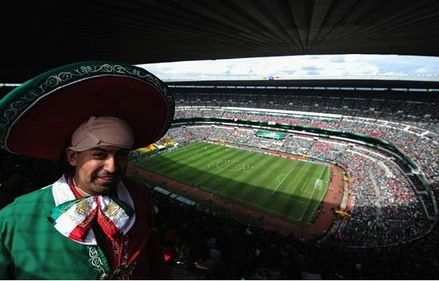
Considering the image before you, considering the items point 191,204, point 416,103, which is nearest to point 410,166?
point 416,103

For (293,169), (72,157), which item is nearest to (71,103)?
(72,157)

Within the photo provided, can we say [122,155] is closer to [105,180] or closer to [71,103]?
[105,180]

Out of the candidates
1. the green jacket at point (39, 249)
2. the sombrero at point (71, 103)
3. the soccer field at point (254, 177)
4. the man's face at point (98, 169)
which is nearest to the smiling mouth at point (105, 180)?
the man's face at point (98, 169)

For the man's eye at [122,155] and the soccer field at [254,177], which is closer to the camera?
the man's eye at [122,155]

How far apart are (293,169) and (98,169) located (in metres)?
35.2

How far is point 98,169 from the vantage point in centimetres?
202

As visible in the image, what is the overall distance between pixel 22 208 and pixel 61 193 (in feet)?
0.80

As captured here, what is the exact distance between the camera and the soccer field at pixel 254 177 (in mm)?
26000

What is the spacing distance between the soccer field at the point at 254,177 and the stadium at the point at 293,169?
20 centimetres

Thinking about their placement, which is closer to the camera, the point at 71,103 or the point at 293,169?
the point at 71,103

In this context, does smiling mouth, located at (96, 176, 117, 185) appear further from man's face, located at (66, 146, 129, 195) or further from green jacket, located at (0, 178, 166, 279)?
green jacket, located at (0, 178, 166, 279)

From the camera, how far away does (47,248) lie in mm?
1808

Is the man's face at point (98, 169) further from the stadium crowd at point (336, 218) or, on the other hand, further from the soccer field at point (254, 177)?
the soccer field at point (254, 177)

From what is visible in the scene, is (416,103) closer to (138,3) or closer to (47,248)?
A: (138,3)
